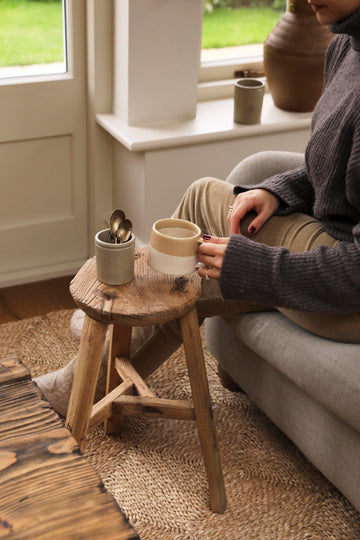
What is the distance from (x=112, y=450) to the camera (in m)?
1.72

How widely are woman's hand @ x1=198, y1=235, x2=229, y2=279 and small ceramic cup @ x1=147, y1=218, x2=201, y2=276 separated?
17 mm

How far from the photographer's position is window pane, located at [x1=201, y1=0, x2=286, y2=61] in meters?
2.51

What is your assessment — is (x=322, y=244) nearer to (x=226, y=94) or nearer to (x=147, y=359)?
(x=147, y=359)

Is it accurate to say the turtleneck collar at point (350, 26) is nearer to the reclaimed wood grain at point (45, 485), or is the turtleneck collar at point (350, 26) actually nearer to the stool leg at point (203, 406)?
the stool leg at point (203, 406)

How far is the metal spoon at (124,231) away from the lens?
1.45 m

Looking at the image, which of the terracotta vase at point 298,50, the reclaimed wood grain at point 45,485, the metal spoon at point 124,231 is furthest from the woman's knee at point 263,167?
the reclaimed wood grain at point 45,485

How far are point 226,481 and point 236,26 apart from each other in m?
1.69

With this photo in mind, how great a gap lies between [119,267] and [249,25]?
1.58 meters

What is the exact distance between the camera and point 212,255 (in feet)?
4.58

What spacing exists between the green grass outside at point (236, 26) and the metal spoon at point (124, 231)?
1314 mm

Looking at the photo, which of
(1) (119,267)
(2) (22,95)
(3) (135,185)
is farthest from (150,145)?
(1) (119,267)

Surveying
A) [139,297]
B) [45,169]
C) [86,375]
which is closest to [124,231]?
[139,297]

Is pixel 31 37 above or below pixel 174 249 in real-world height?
above

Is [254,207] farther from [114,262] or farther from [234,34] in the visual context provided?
[234,34]
